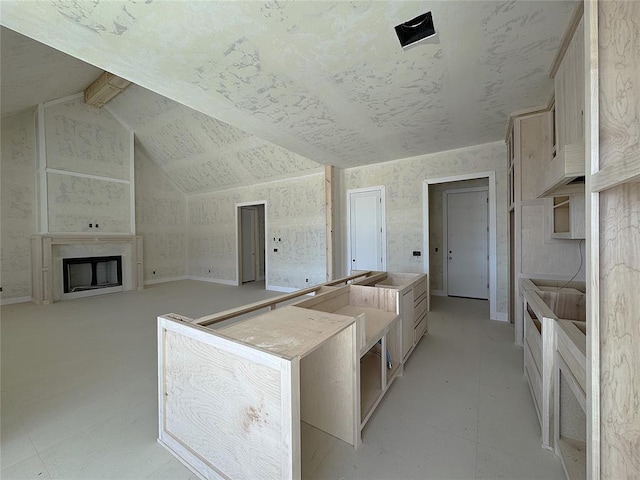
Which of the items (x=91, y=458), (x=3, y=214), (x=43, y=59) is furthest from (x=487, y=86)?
(x=3, y=214)

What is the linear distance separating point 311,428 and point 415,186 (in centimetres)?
390

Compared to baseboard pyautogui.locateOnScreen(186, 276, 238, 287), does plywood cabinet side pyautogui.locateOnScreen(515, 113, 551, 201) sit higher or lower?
higher

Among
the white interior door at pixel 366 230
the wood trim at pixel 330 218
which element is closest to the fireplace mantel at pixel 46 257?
the wood trim at pixel 330 218

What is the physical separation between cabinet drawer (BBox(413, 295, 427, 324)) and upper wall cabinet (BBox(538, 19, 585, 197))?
1.58 metres

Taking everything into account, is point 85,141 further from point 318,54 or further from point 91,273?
point 318,54

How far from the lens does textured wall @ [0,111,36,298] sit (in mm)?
4984

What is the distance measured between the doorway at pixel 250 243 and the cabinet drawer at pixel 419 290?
5106 millimetres

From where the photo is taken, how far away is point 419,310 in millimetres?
2930

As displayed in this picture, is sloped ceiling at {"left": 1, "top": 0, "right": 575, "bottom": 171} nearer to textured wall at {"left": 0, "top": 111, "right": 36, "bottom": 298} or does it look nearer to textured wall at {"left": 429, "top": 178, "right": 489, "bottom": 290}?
textured wall at {"left": 429, "top": 178, "right": 489, "bottom": 290}

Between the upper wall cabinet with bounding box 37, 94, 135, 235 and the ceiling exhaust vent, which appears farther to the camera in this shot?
the upper wall cabinet with bounding box 37, 94, 135, 235

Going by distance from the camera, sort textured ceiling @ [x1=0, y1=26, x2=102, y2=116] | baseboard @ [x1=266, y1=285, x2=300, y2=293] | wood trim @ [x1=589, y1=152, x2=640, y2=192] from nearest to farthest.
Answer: wood trim @ [x1=589, y1=152, x2=640, y2=192] → textured ceiling @ [x1=0, y1=26, x2=102, y2=116] → baseboard @ [x1=266, y1=285, x2=300, y2=293]

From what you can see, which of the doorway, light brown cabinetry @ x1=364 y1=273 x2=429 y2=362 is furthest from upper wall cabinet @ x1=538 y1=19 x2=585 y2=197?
the doorway

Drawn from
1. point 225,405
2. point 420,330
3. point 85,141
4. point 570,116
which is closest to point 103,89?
point 85,141

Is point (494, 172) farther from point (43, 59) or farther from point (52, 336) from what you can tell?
point (43, 59)
